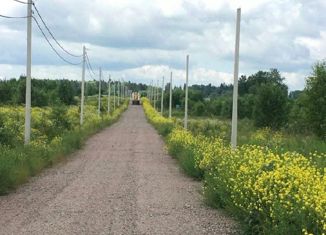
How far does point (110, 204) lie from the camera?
11.3 m

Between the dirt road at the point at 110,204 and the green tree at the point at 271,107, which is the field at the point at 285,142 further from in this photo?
the green tree at the point at 271,107

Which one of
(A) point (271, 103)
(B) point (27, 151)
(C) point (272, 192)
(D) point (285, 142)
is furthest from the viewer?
(A) point (271, 103)

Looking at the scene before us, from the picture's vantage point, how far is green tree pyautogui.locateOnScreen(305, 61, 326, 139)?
39.1 metres

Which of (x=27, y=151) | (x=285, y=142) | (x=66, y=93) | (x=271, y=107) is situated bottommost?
(x=27, y=151)

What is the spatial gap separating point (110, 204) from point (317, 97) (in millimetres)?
A: 31306

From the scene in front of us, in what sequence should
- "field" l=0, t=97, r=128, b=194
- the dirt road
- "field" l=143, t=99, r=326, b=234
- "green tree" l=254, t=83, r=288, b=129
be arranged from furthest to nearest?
"green tree" l=254, t=83, r=288, b=129 → "field" l=0, t=97, r=128, b=194 → the dirt road → "field" l=143, t=99, r=326, b=234

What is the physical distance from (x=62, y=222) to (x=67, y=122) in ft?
80.9

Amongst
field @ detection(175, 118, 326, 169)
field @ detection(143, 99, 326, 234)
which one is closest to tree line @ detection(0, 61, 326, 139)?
field @ detection(175, 118, 326, 169)

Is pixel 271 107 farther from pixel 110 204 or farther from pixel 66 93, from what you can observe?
pixel 110 204

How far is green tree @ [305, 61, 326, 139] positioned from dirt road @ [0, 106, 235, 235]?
22.5 metres

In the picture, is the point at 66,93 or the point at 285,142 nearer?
the point at 285,142

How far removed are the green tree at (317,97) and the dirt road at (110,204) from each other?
22477mm

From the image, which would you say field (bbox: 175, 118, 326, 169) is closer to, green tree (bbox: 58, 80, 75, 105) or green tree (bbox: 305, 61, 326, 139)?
green tree (bbox: 305, 61, 326, 139)

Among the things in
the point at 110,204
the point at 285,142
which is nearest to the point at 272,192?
the point at 110,204
